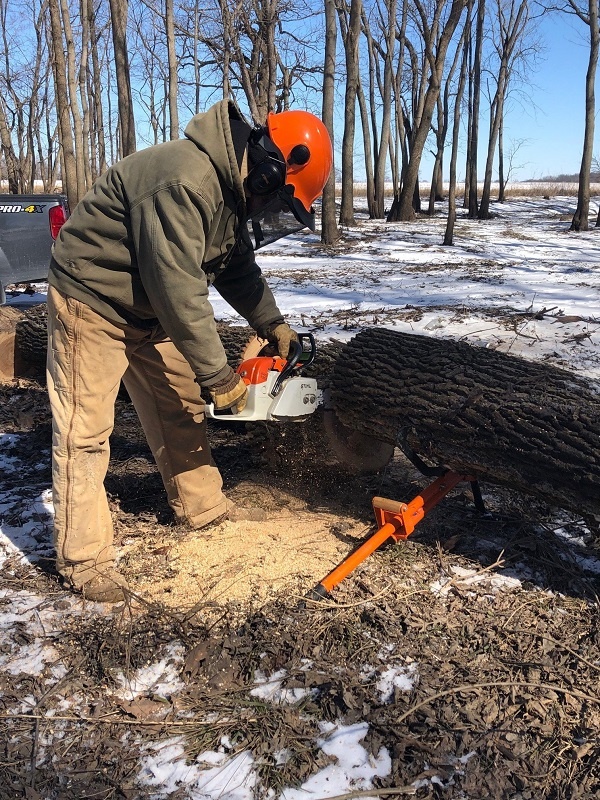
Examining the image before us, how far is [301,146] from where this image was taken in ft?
8.63

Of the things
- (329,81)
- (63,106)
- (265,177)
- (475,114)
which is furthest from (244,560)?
(475,114)

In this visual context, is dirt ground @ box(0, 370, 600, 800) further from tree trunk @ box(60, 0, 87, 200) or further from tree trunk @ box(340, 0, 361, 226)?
tree trunk @ box(340, 0, 361, 226)

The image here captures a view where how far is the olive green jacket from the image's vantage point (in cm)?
245

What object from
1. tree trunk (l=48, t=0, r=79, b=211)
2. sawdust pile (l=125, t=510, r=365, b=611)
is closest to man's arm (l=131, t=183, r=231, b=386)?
sawdust pile (l=125, t=510, r=365, b=611)

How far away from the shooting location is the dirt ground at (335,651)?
1.93m

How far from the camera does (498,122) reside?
27.2 meters

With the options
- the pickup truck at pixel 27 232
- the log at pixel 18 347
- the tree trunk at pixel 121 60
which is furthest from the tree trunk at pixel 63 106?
the log at pixel 18 347

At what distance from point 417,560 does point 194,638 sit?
111 centimetres

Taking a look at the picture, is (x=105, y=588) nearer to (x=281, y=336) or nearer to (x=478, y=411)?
(x=281, y=336)

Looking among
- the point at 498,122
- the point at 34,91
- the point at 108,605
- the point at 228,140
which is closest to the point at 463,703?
the point at 108,605

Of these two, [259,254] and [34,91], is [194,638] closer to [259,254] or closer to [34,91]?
[259,254]

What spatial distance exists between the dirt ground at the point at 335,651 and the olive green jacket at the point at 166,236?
0.99 meters

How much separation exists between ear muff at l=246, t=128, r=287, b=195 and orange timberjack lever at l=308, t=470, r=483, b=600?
1.45 m

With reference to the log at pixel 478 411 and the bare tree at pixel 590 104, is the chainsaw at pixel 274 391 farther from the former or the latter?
the bare tree at pixel 590 104
